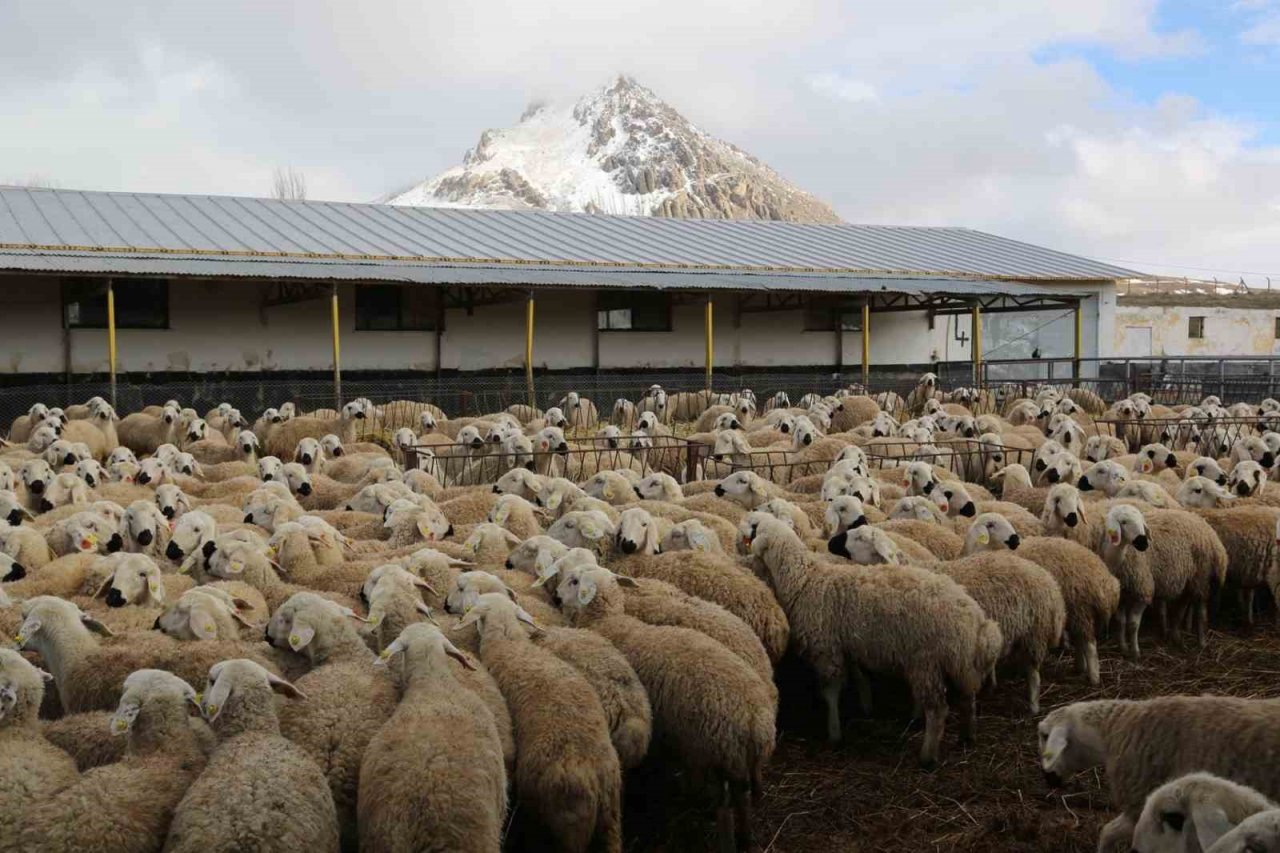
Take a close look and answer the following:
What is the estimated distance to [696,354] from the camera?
28.0 metres

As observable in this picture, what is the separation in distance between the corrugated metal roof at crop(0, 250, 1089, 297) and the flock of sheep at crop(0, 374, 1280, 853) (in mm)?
8692

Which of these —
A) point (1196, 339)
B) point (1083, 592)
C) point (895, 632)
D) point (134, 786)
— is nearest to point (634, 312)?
point (1083, 592)

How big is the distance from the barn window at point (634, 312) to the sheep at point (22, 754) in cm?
2224

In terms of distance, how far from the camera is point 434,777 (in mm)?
4031

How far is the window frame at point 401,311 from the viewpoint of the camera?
24.3m

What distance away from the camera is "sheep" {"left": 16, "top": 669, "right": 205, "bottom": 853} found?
3855 millimetres

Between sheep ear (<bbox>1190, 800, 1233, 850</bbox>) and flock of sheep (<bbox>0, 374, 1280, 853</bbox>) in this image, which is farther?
flock of sheep (<bbox>0, 374, 1280, 853</bbox>)

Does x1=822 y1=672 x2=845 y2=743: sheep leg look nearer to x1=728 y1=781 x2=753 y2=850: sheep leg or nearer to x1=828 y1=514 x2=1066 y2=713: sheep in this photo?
x1=828 y1=514 x2=1066 y2=713: sheep

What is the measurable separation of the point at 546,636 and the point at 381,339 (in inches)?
767

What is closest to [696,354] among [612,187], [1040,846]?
[1040,846]

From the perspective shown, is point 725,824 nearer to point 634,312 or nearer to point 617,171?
point 634,312

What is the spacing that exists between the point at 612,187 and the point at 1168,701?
421 feet

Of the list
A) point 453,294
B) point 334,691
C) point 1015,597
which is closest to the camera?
point 334,691

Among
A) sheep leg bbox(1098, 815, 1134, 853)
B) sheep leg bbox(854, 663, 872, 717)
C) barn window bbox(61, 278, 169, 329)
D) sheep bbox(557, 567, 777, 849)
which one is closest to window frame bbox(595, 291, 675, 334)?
barn window bbox(61, 278, 169, 329)
